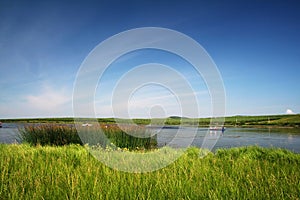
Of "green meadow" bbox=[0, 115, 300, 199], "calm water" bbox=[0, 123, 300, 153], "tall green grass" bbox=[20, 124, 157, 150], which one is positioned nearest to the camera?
"green meadow" bbox=[0, 115, 300, 199]

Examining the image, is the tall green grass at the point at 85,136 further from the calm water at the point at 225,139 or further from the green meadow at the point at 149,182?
the green meadow at the point at 149,182

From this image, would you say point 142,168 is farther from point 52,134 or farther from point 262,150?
point 52,134

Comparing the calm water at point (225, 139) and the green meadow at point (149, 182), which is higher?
the green meadow at point (149, 182)

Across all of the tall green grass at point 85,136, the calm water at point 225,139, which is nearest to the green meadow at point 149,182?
the tall green grass at point 85,136

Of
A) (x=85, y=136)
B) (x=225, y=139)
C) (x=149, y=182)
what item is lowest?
(x=225, y=139)

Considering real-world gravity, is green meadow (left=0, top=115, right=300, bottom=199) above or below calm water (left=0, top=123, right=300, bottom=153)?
above

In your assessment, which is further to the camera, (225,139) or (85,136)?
(225,139)

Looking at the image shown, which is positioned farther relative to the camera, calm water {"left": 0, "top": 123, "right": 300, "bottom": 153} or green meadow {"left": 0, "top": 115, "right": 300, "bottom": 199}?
calm water {"left": 0, "top": 123, "right": 300, "bottom": 153}

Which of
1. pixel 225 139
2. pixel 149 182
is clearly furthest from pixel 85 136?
pixel 225 139

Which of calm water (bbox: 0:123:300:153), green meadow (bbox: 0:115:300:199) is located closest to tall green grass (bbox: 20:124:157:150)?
calm water (bbox: 0:123:300:153)

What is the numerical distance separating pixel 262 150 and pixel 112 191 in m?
5.74

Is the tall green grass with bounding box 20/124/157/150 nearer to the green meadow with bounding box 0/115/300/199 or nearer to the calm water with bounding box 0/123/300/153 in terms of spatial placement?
the calm water with bounding box 0/123/300/153

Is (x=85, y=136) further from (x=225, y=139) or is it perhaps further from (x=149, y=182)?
(x=225, y=139)

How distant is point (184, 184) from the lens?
418 cm
